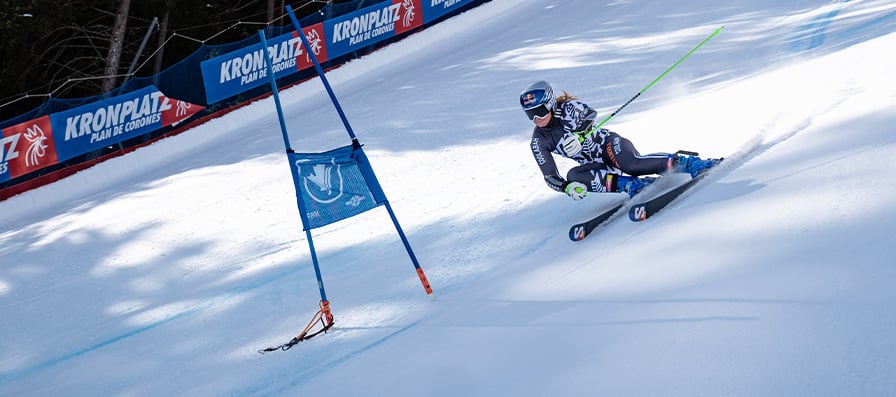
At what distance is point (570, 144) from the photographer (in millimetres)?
6223

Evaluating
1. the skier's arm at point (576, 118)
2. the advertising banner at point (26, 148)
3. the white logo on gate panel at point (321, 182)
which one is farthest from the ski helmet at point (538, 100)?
the advertising banner at point (26, 148)

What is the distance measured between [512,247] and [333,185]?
1.43 metres

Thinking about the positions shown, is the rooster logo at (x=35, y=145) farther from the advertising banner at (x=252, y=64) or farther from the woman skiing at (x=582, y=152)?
the woman skiing at (x=582, y=152)

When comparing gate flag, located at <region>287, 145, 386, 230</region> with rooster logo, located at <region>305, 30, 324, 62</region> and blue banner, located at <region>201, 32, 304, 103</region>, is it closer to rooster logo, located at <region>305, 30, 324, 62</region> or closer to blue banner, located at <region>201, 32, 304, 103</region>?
blue banner, located at <region>201, 32, 304, 103</region>

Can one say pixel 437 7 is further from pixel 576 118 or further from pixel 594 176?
pixel 594 176

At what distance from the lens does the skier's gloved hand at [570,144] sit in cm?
622

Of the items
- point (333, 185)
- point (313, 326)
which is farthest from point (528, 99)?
point (313, 326)

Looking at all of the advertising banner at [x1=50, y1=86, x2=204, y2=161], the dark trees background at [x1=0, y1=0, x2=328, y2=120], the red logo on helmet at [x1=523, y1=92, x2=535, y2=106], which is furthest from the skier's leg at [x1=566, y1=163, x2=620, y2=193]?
the dark trees background at [x1=0, y1=0, x2=328, y2=120]

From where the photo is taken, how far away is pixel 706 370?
3.26m

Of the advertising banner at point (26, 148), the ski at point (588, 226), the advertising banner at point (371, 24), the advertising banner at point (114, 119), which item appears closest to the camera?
the ski at point (588, 226)

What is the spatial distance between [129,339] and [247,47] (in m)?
9.84

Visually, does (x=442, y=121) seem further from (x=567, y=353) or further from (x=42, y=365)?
(x=567, y=353)

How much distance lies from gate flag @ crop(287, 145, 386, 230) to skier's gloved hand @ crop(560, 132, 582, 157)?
1.35 m

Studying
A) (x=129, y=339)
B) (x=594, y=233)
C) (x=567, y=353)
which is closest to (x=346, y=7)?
(x=129, y=339)
